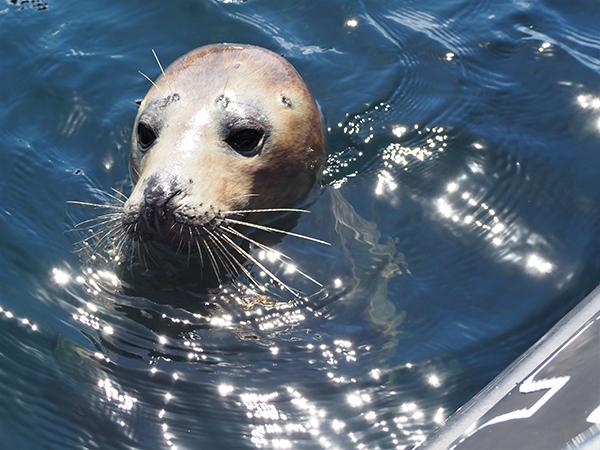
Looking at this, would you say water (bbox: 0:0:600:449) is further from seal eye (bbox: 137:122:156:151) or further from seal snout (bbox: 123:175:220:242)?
seal eye (bbox: 137:122:156:151)

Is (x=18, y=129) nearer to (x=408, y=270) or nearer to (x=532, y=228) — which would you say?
(x=408, y=270)

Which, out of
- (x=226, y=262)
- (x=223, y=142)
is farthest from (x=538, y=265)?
(x=223, y=142)

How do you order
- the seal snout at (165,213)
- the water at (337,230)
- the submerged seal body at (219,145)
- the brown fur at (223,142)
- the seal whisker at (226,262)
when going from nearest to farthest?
the water at (337,230), the seal snout at (165,213), the submerged seal body at (219,145), the brown fur at (223,142), the seal whisker at (226,262)

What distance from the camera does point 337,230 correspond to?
5891 mm

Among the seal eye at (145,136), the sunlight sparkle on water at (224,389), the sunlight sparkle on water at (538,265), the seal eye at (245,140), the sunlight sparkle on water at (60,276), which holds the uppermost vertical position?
the seal eye at (145,136)

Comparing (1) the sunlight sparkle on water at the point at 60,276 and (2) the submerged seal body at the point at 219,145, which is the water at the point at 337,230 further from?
(2) the submerged seal body at the point at 219,145

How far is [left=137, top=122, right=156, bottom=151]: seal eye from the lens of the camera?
18.0 feet

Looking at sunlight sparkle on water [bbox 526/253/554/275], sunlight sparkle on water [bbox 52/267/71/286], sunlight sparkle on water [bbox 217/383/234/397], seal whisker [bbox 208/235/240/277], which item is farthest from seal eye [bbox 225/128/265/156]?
sunlight sparkle on water [bbox 526/253/554/275]

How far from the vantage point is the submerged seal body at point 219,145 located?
5.00m

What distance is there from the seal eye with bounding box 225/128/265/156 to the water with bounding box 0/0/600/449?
618 mm

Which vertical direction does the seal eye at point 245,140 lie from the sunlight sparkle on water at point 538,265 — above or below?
above

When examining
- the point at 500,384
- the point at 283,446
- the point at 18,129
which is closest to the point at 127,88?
the point at 18,129

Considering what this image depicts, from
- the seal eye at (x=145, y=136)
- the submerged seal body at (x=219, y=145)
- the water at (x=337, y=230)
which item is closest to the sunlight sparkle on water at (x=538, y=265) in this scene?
the water at (x=337, y=230)

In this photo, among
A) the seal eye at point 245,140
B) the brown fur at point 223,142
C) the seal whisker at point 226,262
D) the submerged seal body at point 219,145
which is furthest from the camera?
the seal eye at point 245,140
